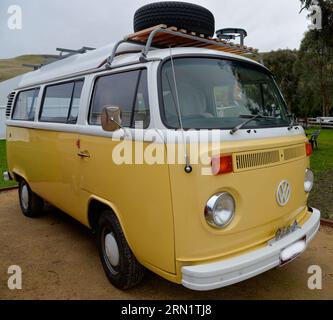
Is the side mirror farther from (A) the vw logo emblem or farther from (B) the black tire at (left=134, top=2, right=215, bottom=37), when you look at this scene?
(A) the vw logo emblem

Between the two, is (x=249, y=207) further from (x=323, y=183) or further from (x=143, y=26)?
(x=323, y=183)

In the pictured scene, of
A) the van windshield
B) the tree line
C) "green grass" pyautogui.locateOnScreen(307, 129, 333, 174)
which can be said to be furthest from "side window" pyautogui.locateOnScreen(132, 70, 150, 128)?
the tree line

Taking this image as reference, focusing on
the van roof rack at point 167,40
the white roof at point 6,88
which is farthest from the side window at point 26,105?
the white roof at point 6,88

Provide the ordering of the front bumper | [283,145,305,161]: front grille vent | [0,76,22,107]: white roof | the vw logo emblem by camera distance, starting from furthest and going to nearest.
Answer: [0,76,22,107]: white roof
[283,145,305,161]: front grille vent
the vw logo emblem
the front bumper

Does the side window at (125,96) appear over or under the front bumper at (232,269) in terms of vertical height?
over

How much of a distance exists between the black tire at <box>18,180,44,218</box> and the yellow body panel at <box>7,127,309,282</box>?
2305 millimetres

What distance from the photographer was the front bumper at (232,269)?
2506 mm

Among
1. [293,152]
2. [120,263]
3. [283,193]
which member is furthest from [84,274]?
[293,152]

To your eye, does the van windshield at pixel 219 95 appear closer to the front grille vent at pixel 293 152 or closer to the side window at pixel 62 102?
the front grille vent at pixel 293 152

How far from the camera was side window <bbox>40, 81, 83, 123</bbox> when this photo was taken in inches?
158

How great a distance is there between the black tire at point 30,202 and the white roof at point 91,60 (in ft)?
5.74

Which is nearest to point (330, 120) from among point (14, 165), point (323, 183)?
point (323, 183)

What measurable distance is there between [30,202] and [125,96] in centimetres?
344

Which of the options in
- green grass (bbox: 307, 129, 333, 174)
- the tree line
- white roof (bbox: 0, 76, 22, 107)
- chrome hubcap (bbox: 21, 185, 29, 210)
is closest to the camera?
chrome hubcap (bbox: 21, 185, 29, 210)
